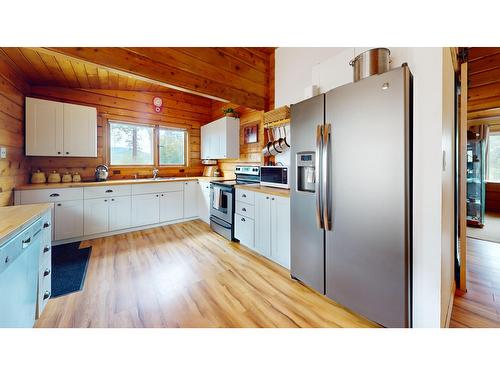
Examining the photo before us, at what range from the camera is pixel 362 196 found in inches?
58.1

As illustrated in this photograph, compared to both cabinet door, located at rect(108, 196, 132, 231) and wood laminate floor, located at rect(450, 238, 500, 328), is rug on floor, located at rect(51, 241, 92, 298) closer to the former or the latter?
cabinet door, located at rect(108, 196, 132, 231)

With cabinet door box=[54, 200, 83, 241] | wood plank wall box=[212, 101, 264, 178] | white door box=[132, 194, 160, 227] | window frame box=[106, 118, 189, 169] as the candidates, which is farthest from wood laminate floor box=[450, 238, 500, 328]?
window frame box=[106, 118, 189, 169]

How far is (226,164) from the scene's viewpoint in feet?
15.5

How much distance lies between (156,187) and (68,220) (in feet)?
4.42

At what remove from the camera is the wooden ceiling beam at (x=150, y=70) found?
1.90 m

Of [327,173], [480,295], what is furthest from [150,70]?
[480,295]

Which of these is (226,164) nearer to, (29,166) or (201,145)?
(201,145)

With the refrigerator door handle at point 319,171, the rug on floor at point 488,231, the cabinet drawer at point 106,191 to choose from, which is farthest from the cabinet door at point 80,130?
the rug on floor at point 488,231

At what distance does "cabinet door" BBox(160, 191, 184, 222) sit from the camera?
13.1 feet

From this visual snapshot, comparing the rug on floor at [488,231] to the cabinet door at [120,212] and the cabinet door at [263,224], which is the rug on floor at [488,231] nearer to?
the cabinet door at [263,224]

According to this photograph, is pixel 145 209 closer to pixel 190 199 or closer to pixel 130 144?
pixel 190 199
